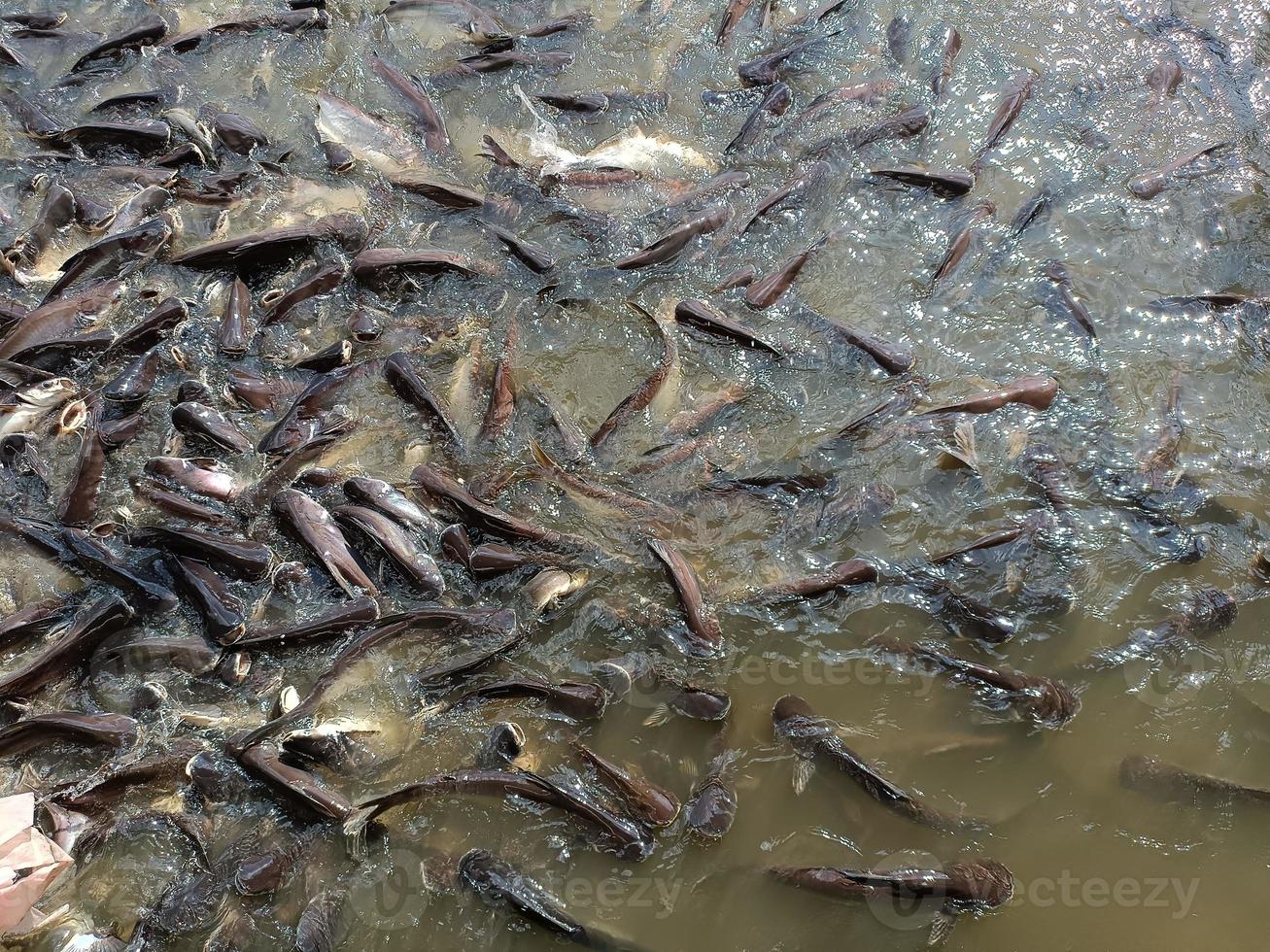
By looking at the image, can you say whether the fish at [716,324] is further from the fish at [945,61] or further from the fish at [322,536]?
the fish at [945,61]

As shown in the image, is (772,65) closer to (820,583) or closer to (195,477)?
(820,583)

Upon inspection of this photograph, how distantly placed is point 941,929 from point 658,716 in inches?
44.5

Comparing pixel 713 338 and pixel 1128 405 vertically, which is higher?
pixel 1128 405

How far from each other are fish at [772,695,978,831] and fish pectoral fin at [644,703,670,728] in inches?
15.3

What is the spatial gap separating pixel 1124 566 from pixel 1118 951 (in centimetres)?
140

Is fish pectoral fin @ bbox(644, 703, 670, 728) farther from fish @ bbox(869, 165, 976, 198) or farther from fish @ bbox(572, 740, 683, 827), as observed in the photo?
fish @ bbox(869, 165, 976, 198)

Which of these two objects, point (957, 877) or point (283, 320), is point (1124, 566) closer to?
point (957, 877)

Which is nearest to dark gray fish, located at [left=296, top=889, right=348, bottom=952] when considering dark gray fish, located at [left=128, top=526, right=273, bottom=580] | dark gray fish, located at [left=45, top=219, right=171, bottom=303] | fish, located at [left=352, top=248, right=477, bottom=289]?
dark gray fish, located at [left=128, top=526, right=273, bottom=580]

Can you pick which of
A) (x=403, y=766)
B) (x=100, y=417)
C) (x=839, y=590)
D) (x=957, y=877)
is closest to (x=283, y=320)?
(x=100, y=417)

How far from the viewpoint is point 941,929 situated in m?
2.79

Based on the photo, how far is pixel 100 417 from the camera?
166 inches

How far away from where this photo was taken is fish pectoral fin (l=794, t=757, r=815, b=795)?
122 inches

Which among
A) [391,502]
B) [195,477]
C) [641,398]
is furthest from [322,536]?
[641,398]

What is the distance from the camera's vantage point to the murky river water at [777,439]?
2982 mm
